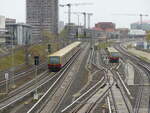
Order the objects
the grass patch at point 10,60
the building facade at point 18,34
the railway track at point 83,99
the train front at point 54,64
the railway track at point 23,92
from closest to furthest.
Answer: the railway track at point 83,99
the railway track at point 23,92
the train front at point 54,64
the grass patch at point 10,60
the building facade at point 18,34

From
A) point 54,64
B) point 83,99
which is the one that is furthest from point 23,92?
point 54,64

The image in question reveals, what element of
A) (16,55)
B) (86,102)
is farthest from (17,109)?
(16,55)

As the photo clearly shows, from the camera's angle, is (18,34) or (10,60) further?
(18,34)

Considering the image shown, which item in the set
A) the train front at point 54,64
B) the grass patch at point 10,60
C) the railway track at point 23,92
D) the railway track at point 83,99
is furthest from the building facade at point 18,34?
the railway track at point 83,99

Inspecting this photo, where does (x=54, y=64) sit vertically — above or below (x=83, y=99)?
above

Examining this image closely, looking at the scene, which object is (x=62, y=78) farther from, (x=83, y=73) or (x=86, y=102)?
(x=86, y=102)

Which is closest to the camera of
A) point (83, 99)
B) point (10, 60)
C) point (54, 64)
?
point (83, 99)

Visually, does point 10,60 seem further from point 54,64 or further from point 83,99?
point 83,99

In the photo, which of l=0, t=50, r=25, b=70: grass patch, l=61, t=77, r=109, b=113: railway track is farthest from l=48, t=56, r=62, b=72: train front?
l=61, t=77, r=109, b=113: railway track

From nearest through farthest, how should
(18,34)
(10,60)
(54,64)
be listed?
(54,64) → (10,60) → (18,34)

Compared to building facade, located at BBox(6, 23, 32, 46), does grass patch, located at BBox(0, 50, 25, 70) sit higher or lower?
lower

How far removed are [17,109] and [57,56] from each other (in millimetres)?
24344

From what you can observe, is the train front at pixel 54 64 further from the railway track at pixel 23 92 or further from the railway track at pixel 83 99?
the railway track at pixel 83 99

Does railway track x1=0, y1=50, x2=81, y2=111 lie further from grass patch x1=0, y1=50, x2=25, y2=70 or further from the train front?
grass patch x1=0, y1=50, x2=25, y2=70
